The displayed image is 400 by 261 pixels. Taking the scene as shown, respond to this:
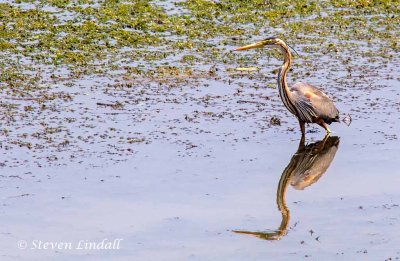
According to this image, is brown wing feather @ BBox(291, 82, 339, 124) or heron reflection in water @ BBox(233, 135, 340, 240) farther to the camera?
brown wing feather @ BBox(291, 82, 339, 124)

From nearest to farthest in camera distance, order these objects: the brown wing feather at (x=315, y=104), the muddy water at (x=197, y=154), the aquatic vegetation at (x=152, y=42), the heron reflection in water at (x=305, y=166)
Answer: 1. the muddy water at (x=197, y=154)
2. the heron reflection in water at (x=305, y=166)
3. the brown wing feather at (x=315, y=104)
4. the aquatic vegetation at (x=152, y=42)

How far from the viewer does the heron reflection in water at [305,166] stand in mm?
10368

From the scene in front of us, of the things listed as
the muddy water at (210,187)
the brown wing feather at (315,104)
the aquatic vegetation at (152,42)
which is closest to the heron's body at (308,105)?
the brown wing feather at (315,104)

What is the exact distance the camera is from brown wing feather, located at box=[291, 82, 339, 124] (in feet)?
40.9

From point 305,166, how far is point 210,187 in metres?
1.53

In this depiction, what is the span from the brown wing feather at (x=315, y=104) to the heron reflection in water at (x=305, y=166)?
0.93 ft

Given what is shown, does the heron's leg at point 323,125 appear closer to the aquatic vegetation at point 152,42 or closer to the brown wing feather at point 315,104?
the brown wing feather at point 315,104

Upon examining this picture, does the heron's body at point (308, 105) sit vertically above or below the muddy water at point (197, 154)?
above

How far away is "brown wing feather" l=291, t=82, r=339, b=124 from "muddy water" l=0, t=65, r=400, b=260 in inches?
10.7

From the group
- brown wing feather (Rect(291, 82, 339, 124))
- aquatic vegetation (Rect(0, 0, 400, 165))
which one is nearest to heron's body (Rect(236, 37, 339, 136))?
brown wing feather (Rect(291, 82, 339, 124))

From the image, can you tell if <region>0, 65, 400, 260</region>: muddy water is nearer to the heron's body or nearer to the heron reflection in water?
the heron reflection in water

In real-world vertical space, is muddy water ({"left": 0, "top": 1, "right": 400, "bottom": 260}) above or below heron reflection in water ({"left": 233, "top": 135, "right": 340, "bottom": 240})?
above

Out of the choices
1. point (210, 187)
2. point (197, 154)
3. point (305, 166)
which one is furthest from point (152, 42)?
point (210, 187)

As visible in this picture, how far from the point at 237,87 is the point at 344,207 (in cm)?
436
